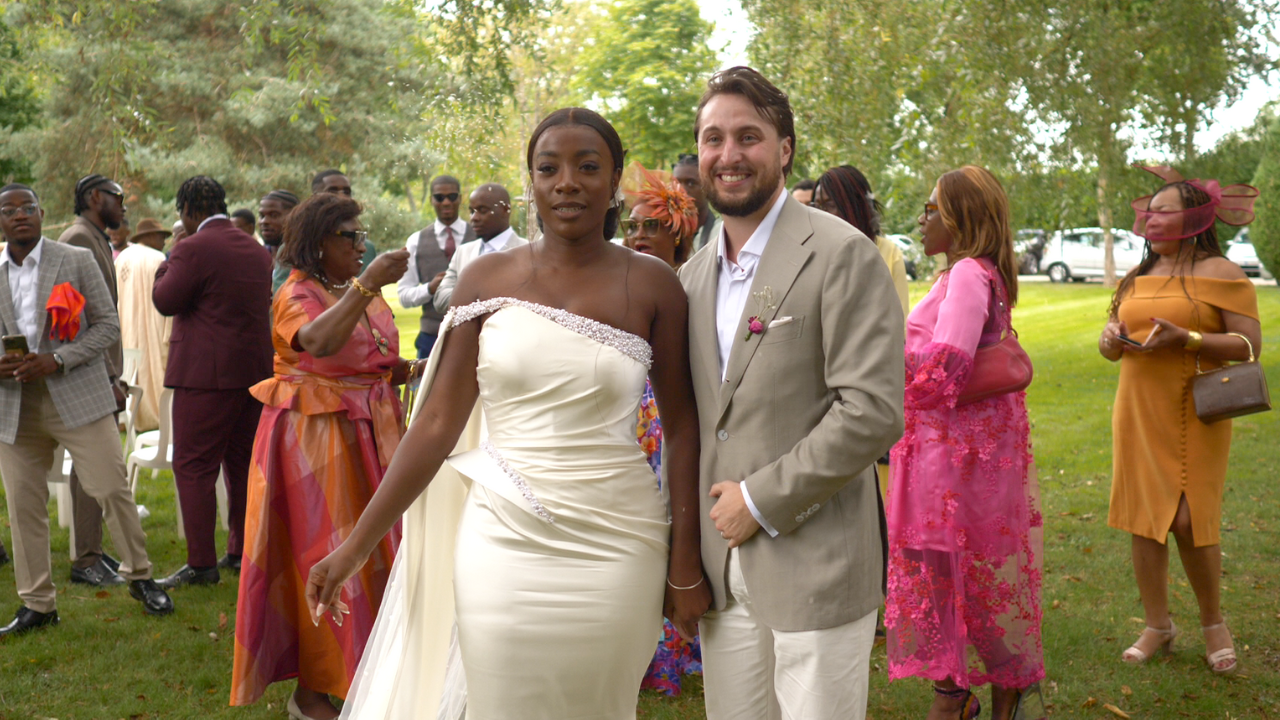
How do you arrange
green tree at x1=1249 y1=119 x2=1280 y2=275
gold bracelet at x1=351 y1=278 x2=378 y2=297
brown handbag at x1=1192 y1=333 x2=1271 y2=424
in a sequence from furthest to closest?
green tree at x1=1249 y1=119 x2=1280 y2=275 → brown handbag at x1=1192 y1=333 x2=1271 y2=424 → gold bracelet at x1=351 y1=278 x2=378 y2=297

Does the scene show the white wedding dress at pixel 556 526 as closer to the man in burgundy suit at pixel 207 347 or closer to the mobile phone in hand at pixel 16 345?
the mobile phone in hand at pixel 16 345

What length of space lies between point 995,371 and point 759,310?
189 centimetres

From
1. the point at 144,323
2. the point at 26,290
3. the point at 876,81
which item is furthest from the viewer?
the point at 876,81

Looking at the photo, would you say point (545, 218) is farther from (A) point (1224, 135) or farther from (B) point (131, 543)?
(A) point (1224, 135)

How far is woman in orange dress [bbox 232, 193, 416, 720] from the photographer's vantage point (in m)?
4.73

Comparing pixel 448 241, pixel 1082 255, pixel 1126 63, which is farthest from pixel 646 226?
pixel 1082 255

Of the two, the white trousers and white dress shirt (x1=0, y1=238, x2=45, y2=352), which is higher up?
white dress shirt (x1=0, y1=238, x2=45, y2=352)

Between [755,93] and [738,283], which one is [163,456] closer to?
[738,283]

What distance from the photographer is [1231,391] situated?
5.12m

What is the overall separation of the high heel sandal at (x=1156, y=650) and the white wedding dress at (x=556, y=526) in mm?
3441

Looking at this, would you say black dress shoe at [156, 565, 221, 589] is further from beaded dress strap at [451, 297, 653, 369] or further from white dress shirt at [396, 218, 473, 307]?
beaded dress strap at [451, 297, 653, 369]

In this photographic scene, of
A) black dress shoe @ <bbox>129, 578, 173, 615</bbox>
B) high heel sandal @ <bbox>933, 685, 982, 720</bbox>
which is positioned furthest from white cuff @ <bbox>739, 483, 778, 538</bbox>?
black dress shoe @ <bbox>129, 578, 173, 615</bbox>

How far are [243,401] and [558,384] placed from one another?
4.51m

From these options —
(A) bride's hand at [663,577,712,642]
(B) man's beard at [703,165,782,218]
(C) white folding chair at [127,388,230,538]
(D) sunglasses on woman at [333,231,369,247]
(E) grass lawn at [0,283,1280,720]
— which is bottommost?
(E) grass lawn at [0,283,1280,720]
